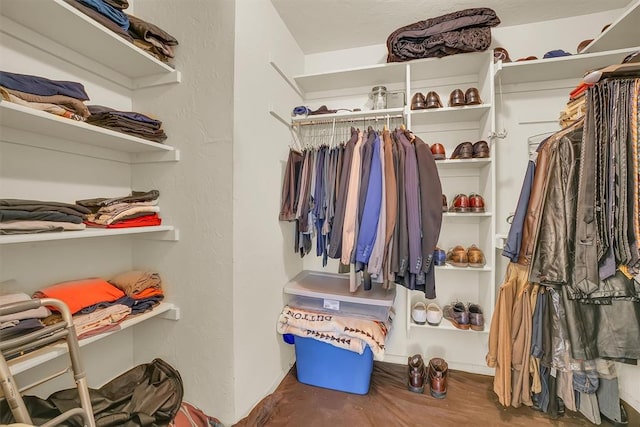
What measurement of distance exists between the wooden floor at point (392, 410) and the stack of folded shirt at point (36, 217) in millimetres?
1188

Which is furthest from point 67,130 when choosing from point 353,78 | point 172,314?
point 353,78

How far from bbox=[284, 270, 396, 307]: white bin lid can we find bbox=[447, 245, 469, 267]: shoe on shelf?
0.44 metres

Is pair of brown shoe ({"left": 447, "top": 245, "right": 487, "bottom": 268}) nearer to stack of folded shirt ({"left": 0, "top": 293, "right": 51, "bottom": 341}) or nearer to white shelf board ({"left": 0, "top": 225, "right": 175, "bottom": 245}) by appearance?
white shelf board ({"left": 0, "top": 225, "right": 175, "bottom": 245})

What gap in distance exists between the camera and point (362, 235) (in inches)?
55.7

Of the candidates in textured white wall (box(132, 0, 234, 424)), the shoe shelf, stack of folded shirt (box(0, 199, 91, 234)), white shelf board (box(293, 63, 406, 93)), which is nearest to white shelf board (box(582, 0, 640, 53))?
white shelf board (box(293, 63, 406, 93))

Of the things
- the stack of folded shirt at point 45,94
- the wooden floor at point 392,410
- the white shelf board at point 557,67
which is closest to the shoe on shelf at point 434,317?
the wooden floor at point 392,410

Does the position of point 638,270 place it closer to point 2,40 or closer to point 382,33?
point 382,33

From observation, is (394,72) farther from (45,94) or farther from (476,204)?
(45,94)

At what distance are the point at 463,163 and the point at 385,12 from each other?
3.66ft

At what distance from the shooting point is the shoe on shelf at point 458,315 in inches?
68.1

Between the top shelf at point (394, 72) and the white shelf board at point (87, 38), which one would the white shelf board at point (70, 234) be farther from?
the top shelf at point (394, 72)

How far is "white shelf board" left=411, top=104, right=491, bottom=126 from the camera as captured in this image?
5.55ft

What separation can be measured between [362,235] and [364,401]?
1.03 metres

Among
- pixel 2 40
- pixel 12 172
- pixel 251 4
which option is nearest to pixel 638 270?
pixel 251 4
